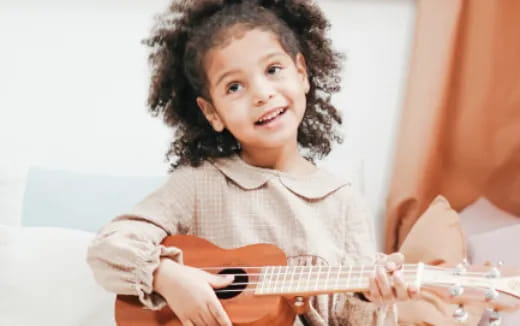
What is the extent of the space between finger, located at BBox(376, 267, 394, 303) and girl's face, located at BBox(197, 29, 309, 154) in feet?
1.01

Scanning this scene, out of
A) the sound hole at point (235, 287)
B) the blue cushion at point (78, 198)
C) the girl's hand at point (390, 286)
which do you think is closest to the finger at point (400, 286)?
the girl's hand at point (390, 286)

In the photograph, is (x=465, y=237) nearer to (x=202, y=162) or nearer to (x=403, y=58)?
(x=403, y=58)

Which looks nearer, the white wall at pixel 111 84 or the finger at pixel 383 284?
the finger at pixel 383 284

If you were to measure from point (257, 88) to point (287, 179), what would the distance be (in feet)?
0.53

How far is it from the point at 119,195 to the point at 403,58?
26.9 inches

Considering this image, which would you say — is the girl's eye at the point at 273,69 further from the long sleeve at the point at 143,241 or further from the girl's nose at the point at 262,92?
the long sleeve at the point at 143,241

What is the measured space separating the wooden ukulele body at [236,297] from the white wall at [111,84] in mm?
521

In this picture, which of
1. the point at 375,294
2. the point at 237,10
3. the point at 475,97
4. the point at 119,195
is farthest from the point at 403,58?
the point at 375,294

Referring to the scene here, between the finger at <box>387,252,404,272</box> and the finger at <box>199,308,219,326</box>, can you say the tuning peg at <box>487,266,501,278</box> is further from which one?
the finger at <box>199,308,219,326</box>

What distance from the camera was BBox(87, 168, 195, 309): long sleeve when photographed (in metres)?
1.10

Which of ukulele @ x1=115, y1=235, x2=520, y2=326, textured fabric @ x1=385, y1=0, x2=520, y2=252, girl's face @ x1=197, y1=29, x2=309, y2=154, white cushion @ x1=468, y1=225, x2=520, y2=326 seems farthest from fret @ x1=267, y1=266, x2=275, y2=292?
textured fabric @ x1=385, y1=0, x2=520, y2=252

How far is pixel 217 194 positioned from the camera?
1227 millimetres

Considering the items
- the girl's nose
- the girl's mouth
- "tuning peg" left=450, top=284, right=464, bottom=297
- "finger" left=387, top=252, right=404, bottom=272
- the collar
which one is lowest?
"tuning peg" left=450, top=284, right=464, bottom=297

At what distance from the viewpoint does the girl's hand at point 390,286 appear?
0.95 metres
